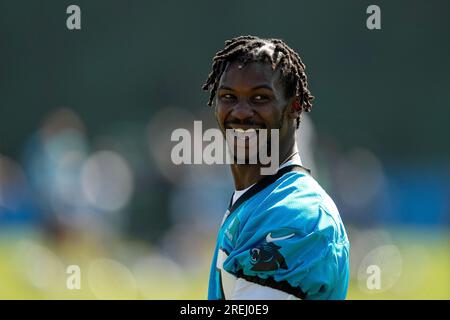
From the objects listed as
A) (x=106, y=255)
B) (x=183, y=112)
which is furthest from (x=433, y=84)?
(x=106, y=255)

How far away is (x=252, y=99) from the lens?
3.00 m

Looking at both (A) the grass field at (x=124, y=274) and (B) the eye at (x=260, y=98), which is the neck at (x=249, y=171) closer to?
(B) the eye at (x=260, y=98)

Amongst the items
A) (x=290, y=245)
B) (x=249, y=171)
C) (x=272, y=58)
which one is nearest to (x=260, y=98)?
(x=272, y=58)

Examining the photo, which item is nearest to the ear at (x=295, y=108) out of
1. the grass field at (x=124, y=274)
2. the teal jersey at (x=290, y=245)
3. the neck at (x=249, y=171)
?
the neck at (x=249, y=171)

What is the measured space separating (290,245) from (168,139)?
11663mm

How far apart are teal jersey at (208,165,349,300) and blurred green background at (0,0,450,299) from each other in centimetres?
746

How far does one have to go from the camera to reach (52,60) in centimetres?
1756

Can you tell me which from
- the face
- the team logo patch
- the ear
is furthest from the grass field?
the team logo patch

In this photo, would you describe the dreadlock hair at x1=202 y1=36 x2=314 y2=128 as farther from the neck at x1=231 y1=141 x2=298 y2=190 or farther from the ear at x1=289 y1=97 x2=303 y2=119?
the neck at x1=231 y1=141 x2=298 y2=190

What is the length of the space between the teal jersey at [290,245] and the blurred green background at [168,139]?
7457mm

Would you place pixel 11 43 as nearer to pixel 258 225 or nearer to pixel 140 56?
pixel 140 56

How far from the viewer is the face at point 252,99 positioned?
2.99 metres
